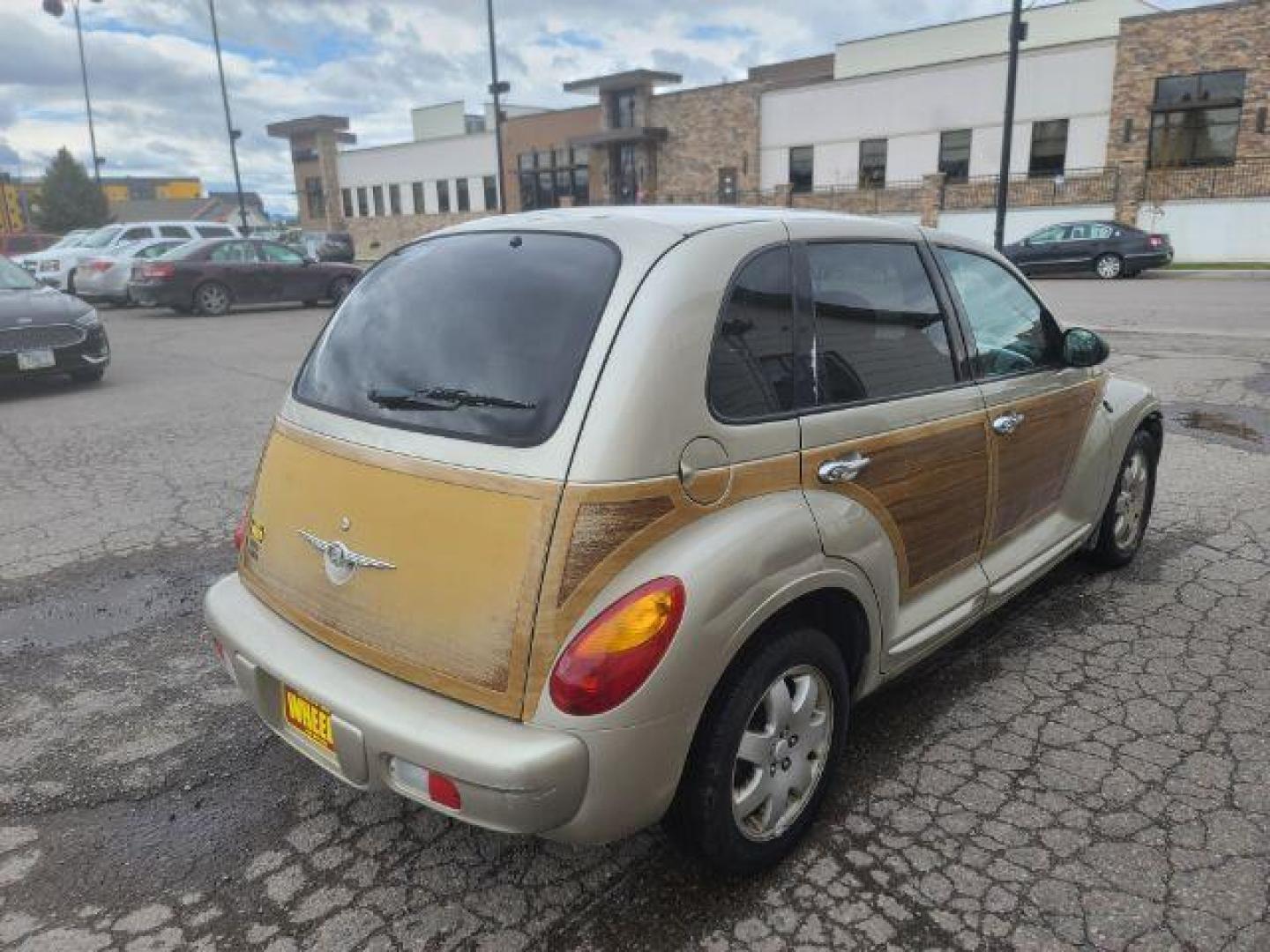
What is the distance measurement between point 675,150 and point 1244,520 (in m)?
40.4

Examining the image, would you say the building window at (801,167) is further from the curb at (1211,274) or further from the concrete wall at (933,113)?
the curb at (1211,274)

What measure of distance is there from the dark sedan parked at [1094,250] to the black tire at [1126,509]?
65.6 feet

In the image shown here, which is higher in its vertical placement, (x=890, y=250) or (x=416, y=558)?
(x=890, y=250)

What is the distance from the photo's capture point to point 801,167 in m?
38.3

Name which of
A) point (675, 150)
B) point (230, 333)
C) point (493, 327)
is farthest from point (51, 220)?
point (493, 327)

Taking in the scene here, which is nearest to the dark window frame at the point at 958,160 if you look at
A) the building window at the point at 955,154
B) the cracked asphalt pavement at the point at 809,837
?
the building window at the point at 955,154

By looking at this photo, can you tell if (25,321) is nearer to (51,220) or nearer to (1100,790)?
(1100,790)

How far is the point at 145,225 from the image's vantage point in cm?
2211

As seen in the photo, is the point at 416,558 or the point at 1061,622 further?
the point at 1061,622

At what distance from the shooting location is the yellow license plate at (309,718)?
7.45ft

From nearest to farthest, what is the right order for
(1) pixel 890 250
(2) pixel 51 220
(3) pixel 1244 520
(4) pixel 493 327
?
(4) pixel 493 327
(1) pixel 890 250
(3) pixel 1244 520
(2) pixel 51 220

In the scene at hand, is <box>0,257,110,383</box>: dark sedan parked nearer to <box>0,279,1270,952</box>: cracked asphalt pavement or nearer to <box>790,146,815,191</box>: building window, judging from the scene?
<box>0,279,1270,952</box>: cracked asphalt pavement

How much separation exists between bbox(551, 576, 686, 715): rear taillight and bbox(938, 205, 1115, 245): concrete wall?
30313 mm

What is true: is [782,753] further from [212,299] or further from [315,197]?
[315,197]
